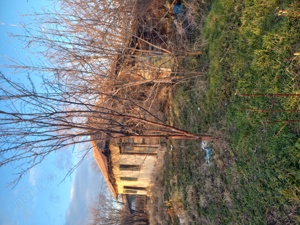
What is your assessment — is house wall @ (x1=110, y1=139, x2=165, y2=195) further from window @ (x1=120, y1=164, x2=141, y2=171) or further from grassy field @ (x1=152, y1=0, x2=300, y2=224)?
grassy field @ (x1=152, y1=0, x2=300, y2=224)

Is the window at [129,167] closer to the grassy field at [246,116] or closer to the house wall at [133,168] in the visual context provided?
the house wall at [133,168]

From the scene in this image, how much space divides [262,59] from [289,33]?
622 mm

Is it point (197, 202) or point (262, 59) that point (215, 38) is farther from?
point (197, 202)

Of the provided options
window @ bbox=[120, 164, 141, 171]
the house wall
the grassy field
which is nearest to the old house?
the house wall

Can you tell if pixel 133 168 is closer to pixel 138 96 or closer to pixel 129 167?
pixel 129 167

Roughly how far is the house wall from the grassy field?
5.22 metres

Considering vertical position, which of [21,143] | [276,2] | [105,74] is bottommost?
[21,143]

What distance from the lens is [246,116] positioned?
4.99m

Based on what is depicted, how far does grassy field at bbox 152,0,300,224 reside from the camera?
406 cm

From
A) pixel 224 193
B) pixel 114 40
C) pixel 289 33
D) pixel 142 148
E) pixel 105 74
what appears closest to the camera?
pixel 289 33

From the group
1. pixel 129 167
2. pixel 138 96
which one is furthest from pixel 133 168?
pixel 138 96

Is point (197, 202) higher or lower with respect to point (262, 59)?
lower

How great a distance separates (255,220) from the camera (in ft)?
15.0

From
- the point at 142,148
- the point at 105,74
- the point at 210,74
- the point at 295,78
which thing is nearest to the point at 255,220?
the point at 295,78
